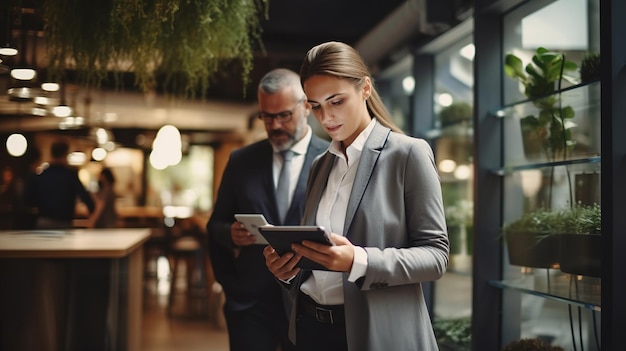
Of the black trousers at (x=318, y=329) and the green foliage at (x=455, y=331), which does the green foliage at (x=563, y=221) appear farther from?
the black trousers at (x=318, y=329)

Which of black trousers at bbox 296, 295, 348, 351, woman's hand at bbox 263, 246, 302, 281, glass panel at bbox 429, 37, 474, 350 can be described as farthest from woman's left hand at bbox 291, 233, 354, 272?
glass panel at bbox 429, 37, 474, 350

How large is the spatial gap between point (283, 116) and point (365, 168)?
3.47 feet

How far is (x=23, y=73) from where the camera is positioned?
10.7 ft

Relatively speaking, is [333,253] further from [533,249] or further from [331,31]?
[331,31]

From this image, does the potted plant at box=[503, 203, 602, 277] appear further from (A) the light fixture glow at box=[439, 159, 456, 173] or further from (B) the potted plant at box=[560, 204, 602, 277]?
(A) the light fixture glow at box=[439, 159, 456, 173]

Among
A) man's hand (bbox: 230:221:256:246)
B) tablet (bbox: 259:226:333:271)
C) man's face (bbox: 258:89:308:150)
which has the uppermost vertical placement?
man's face (bbox: 258:89:308:150)

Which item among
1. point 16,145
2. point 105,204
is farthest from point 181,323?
point 16,145

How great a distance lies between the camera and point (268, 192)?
A: 2.95m

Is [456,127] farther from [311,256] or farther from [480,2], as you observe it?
[311,256]

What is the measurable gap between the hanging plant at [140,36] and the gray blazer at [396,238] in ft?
4.70

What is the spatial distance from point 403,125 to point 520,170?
93.7 inches

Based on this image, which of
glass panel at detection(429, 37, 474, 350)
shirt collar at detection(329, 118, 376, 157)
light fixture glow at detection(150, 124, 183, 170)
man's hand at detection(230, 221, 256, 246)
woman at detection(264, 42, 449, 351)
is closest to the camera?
woman at detection(264, 42, 449, 351)

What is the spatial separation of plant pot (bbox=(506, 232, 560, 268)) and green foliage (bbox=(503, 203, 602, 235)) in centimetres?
3

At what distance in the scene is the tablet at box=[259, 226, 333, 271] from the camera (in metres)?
A: 1.69
